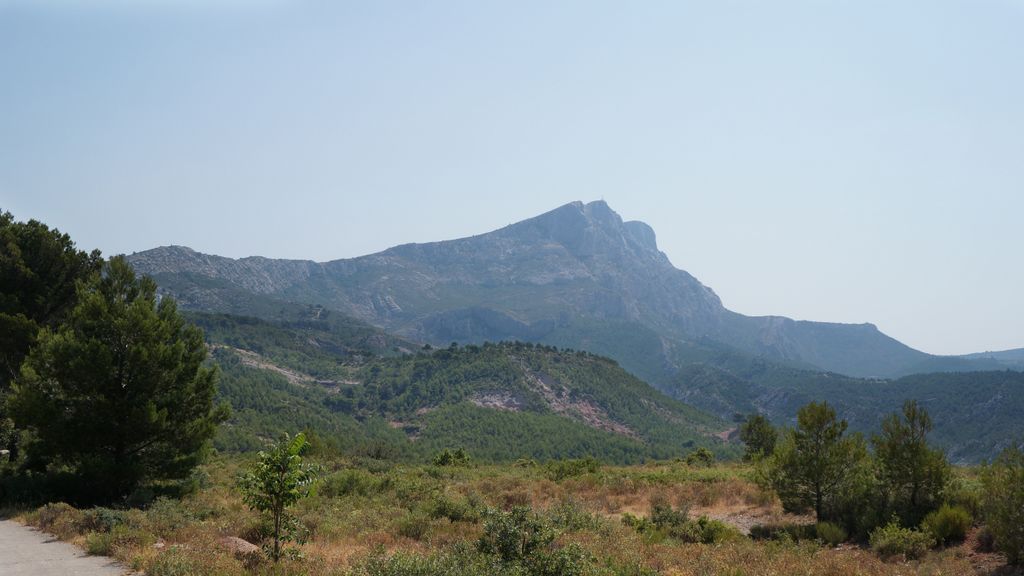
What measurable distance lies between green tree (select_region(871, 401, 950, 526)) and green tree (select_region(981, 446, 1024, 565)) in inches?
80.4

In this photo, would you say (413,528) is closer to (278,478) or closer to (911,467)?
(278,478)

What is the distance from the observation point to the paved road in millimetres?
10758

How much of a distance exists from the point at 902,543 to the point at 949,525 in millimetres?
1874

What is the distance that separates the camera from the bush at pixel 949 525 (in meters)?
15.1

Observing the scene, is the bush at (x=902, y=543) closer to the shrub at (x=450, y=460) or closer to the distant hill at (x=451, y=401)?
the shrub at (x=450, y=460)

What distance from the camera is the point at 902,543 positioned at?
47.9 ft

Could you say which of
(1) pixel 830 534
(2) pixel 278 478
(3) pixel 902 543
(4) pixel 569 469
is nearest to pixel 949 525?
(3) pixel 902 543

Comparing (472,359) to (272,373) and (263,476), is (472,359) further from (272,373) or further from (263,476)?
(263,476)

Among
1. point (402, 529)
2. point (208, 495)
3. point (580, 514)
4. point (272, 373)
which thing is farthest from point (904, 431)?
point (272, 373)

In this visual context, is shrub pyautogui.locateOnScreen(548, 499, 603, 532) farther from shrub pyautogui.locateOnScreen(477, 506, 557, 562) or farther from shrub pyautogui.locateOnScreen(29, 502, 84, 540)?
shrub pyautogui.locateOnScreen(29, 502, 84, 540)

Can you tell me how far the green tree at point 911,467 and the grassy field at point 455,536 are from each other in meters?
2.18

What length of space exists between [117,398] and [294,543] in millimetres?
9361

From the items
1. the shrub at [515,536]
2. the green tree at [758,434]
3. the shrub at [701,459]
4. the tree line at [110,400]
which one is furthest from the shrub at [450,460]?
the shrub at [515,536]

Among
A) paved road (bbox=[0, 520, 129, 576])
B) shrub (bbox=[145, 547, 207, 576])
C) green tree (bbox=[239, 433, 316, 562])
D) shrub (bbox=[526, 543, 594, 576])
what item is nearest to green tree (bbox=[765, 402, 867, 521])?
shrub (bbox=[526, 543, 594, 576])
